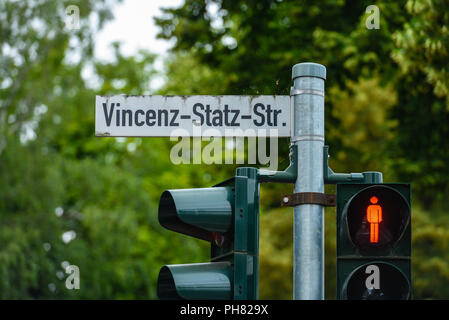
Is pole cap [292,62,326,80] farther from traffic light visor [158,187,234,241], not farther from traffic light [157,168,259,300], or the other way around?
traffic light visor [158,187,234,241]

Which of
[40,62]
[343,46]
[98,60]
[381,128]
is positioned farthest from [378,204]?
[98,60]

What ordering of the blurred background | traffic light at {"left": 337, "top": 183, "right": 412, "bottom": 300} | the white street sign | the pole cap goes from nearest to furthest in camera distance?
1. traffic light at {"left": 337, "top": 183, "right": 412, "bottom": 300}
2. the pole cap
3. the white street sign
4. the blurred background

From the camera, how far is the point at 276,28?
571 inches

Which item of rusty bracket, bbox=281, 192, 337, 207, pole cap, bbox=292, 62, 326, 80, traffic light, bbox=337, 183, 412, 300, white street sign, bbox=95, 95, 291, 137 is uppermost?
pole cap, bbox=292, 62, 326, 80

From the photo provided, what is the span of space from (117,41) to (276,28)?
14647 millimetres

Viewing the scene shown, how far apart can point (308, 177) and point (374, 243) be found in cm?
46

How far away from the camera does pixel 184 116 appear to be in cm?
473

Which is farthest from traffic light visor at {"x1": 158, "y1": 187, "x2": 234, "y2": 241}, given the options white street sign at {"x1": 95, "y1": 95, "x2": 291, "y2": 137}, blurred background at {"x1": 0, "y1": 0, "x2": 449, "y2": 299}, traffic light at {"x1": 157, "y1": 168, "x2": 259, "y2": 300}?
blurred background at {"x1": 0, "y1": 0, "x2": 449, "y2": 299}

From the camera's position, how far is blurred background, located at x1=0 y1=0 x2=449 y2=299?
13484 mm

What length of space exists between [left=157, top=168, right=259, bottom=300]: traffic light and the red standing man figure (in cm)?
53

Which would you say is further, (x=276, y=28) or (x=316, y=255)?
(x=276, y=28)

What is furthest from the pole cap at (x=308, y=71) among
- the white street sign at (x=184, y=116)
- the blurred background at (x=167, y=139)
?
the blurred background at (x=167, y=139)

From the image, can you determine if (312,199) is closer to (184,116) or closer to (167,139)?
(184,116)

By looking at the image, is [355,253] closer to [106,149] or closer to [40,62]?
[40,62]
